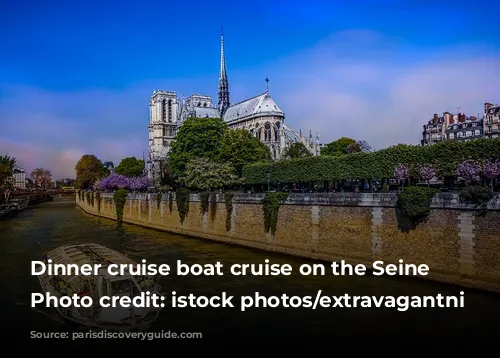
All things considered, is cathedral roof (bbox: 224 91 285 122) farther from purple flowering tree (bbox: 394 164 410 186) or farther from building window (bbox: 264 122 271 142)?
purple flowering tree (bbox: 394 164 410 186)

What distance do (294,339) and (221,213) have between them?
814 inches

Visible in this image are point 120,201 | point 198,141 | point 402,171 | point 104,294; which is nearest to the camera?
point 104,294

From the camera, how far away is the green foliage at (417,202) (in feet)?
67.5

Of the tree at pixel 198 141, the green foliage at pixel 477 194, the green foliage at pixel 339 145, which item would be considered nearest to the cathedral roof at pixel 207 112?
the green foliage at pixel 339 145

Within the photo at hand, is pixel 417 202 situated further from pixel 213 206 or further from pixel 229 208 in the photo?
pixel 213 206

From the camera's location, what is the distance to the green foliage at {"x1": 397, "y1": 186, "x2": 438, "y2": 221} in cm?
2058

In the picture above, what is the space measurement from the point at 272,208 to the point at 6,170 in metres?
52.4

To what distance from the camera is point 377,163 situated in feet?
110

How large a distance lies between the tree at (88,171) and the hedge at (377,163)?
71300 mm

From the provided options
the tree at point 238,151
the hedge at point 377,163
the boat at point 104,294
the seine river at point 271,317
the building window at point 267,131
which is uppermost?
the building window at point 267,131

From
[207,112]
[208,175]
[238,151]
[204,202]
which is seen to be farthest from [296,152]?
[207,112]

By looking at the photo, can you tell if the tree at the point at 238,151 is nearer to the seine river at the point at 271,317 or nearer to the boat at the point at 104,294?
the seine river at the point at 271,317

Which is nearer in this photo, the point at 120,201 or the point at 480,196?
the point at 480,196

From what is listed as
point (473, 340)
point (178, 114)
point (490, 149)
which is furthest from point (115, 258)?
point (178, 114)
